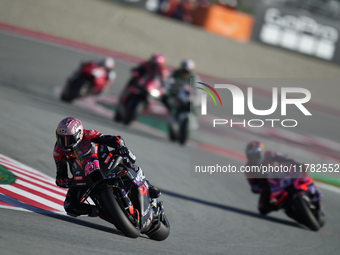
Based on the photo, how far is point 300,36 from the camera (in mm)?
22250

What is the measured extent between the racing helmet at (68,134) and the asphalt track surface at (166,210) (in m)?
0.82

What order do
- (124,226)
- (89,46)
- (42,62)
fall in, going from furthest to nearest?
(89,46) → (42,62) → (124,226)

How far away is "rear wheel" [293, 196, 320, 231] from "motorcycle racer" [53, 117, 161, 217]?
2839 millimetres

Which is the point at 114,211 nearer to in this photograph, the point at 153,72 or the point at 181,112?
the point at 181,112

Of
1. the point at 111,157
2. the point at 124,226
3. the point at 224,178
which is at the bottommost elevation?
the point at 224,178

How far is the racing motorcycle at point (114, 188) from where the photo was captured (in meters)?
5.02

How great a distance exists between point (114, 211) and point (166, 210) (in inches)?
97.7

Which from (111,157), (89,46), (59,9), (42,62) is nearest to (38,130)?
(111,157)

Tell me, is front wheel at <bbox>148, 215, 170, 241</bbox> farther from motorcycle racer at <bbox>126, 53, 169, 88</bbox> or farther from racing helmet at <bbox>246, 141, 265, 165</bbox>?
motorcycle racer at <bbox>126, 53, 169, 88</bbox>

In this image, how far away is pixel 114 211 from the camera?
4922 mm

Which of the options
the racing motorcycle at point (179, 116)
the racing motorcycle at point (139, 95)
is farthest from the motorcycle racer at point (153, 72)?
the racing motorcycle at point (179, 116)

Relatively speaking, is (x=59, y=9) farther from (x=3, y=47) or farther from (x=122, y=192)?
(x=122, y=192)

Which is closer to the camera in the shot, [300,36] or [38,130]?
[38,130]

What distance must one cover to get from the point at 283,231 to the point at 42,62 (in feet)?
37.5
